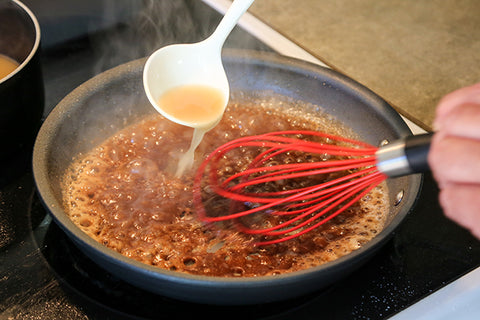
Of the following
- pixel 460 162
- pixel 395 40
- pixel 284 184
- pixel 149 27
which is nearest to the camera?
pixel 460 162

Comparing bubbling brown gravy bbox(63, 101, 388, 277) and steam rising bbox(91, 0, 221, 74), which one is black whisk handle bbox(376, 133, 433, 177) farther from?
steam rising bbox(91, 0, 221, 74)

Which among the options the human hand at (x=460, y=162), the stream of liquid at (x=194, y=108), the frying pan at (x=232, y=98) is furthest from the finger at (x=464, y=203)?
the stream of liquid at (x=194, y=108)

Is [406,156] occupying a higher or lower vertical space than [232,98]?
higher

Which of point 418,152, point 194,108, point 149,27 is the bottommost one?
point 149,27

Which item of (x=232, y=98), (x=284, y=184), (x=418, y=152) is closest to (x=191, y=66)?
(x=232, y=98)

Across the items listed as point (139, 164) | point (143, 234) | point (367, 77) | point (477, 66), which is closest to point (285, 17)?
point (367, 77)

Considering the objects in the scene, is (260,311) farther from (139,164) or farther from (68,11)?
(68,11)

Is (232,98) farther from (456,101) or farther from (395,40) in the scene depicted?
(395,40)
